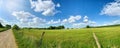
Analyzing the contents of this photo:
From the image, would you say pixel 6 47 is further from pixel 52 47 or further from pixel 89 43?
pixel 89 43

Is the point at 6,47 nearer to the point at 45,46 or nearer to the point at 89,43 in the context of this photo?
the point at 45,46

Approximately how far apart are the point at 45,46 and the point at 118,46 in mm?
5271

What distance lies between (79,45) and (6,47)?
9526 mm

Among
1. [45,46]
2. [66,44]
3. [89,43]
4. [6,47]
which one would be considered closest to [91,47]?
[89,43]

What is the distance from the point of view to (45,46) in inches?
698

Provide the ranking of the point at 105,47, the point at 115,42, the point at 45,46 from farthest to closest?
the point at 45,46
the point at 115,42
the point at 105,47

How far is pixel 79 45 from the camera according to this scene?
16750mm

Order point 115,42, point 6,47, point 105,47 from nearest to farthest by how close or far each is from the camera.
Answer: point 105,47 < point 115,42 < point 6,47

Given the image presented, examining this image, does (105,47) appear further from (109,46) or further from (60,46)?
(60,46)

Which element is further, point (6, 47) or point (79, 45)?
point (6, 47)

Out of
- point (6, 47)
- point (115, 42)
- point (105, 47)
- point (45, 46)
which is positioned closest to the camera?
point (105, 47)

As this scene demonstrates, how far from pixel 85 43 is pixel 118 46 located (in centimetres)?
273

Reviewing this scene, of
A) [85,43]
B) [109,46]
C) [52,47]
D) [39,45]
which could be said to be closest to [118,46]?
[109,46]

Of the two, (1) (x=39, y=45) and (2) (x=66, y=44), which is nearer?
(2) (x=66, y=44)
